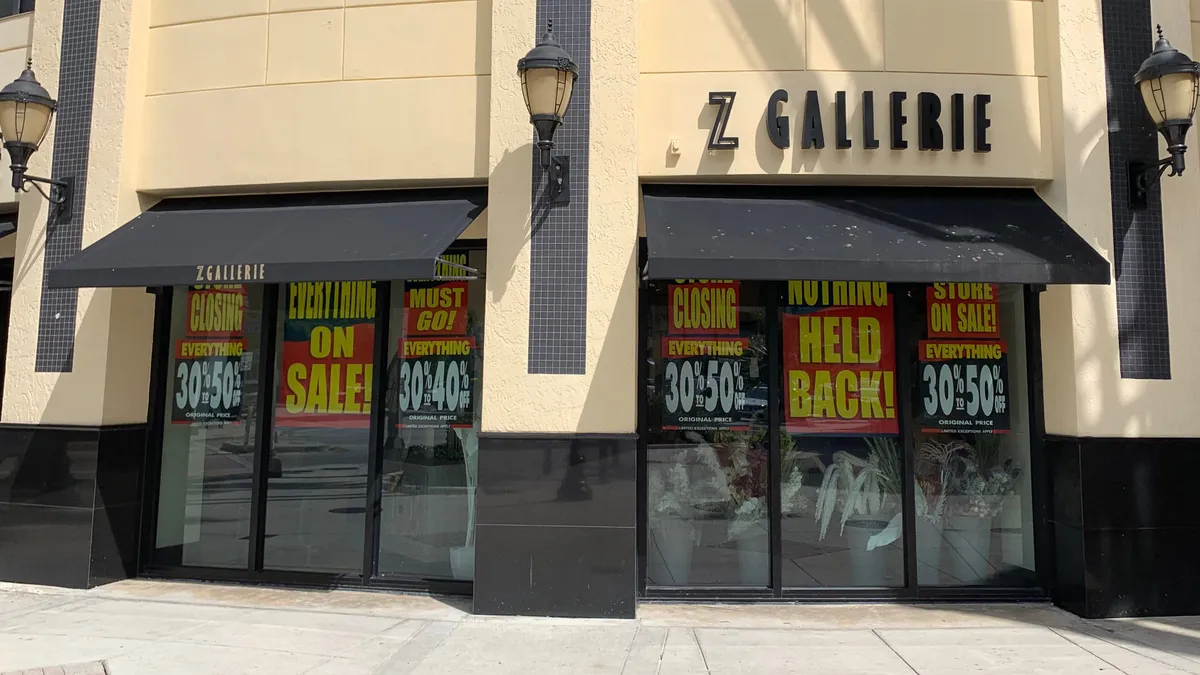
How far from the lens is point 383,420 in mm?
6789

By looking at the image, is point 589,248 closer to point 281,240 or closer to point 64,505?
Answer: point 281,240

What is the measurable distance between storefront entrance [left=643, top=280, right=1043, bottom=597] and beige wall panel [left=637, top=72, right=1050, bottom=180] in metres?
1.06

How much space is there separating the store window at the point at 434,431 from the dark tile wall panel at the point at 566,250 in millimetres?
935

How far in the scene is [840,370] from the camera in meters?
6.62

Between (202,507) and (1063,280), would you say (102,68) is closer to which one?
(202,507)

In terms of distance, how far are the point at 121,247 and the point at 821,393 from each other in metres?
6.47

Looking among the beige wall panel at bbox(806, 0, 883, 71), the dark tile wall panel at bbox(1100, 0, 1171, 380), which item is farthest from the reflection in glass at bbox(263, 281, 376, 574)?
the dark tile wall panel at bbox(1100, 0, 1171, 380)

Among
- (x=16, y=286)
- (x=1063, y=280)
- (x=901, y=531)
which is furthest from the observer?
(x=16, y=286)

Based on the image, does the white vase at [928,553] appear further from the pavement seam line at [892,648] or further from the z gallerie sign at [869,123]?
the z gallerie sign at [869,123]

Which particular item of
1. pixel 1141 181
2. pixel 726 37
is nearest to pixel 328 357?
pixel 726 37

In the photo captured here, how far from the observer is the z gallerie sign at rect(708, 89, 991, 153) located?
6.27 meters

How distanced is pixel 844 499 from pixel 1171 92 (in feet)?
13.9

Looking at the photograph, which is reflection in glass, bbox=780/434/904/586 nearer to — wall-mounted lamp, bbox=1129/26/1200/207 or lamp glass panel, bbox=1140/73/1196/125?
wall-mounted lamp, bbox=1129/26/1200/207

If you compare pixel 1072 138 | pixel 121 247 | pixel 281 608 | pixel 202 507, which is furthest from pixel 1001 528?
pixel 121 247
